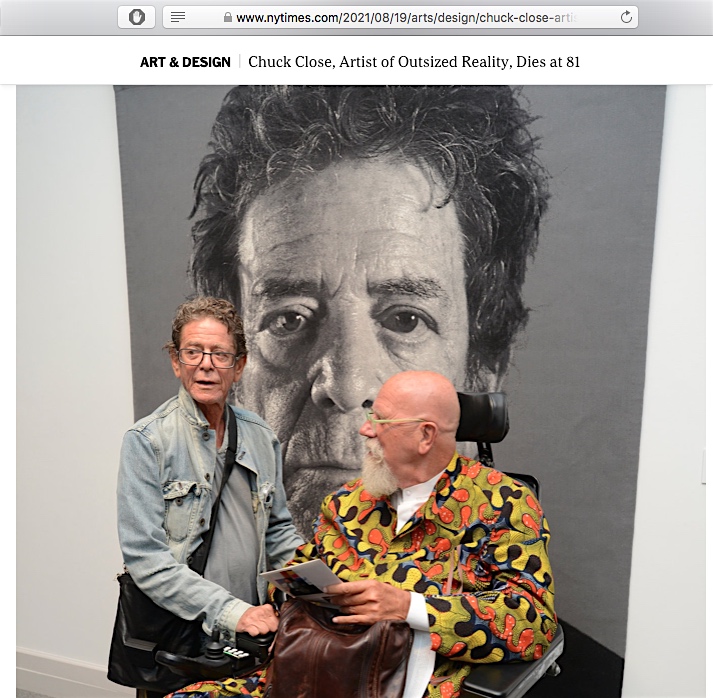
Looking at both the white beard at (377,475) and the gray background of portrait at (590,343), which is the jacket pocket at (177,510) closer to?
the white beard at (377,475)

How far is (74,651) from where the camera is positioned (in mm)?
3471

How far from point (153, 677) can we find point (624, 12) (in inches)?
88.7

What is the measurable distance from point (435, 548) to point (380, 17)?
153 centimetres

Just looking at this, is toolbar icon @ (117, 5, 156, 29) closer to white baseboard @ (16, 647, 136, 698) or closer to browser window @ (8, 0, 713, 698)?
browser window @ (8, 0, 713, 698)

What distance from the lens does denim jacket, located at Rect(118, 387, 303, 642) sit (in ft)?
7.07

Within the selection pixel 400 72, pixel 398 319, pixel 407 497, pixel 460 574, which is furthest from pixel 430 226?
pixel 460 574

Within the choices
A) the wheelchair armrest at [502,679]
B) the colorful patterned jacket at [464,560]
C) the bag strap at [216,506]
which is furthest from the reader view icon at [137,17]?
the wheelchair armrest at [502,679]

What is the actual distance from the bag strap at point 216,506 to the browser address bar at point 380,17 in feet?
3.80

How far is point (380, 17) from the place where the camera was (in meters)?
2.29

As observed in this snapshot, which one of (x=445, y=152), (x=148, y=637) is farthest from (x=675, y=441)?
(x=148, y=637)

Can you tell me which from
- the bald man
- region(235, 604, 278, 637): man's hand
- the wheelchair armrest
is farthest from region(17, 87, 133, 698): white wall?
the wheelchair armrest

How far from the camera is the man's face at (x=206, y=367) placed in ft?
7.45

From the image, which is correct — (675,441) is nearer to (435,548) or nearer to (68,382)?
(435,548)

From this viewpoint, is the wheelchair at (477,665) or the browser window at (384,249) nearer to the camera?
the wheelchair at (477,665)
